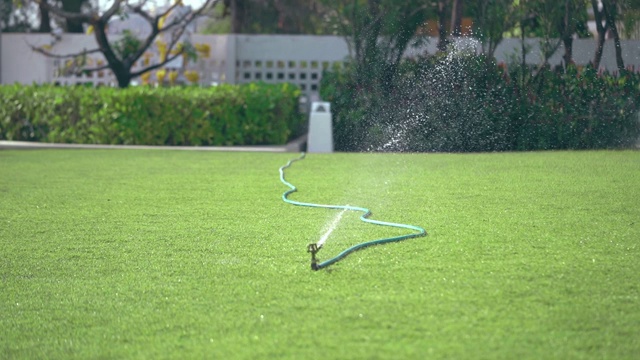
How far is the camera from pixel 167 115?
14.7m

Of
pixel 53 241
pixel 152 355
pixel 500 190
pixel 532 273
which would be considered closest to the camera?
pixel 152 355

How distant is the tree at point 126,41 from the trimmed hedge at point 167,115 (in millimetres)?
3710

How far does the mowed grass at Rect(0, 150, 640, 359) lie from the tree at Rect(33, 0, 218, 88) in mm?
9466

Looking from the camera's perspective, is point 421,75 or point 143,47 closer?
point 421,75

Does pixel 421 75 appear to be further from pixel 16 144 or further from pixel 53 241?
pixel 53 241

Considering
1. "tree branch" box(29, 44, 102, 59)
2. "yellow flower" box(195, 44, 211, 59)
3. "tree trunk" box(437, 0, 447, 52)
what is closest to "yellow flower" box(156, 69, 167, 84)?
"yellow flower" box(195, 44, 211, 59)

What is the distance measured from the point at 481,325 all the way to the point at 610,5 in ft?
42.8

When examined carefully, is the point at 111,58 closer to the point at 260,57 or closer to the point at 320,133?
the point at 260,57

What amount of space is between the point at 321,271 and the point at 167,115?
9.91 meters

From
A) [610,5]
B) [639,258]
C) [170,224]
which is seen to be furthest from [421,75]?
[639,258]

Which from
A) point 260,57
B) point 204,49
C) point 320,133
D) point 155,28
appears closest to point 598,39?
point 320,133

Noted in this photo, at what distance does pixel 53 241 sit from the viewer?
6.30 meters

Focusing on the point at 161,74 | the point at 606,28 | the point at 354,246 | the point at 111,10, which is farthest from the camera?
the point at 161,74

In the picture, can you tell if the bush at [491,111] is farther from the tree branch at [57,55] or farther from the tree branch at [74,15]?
the tree branch at [57,55]
